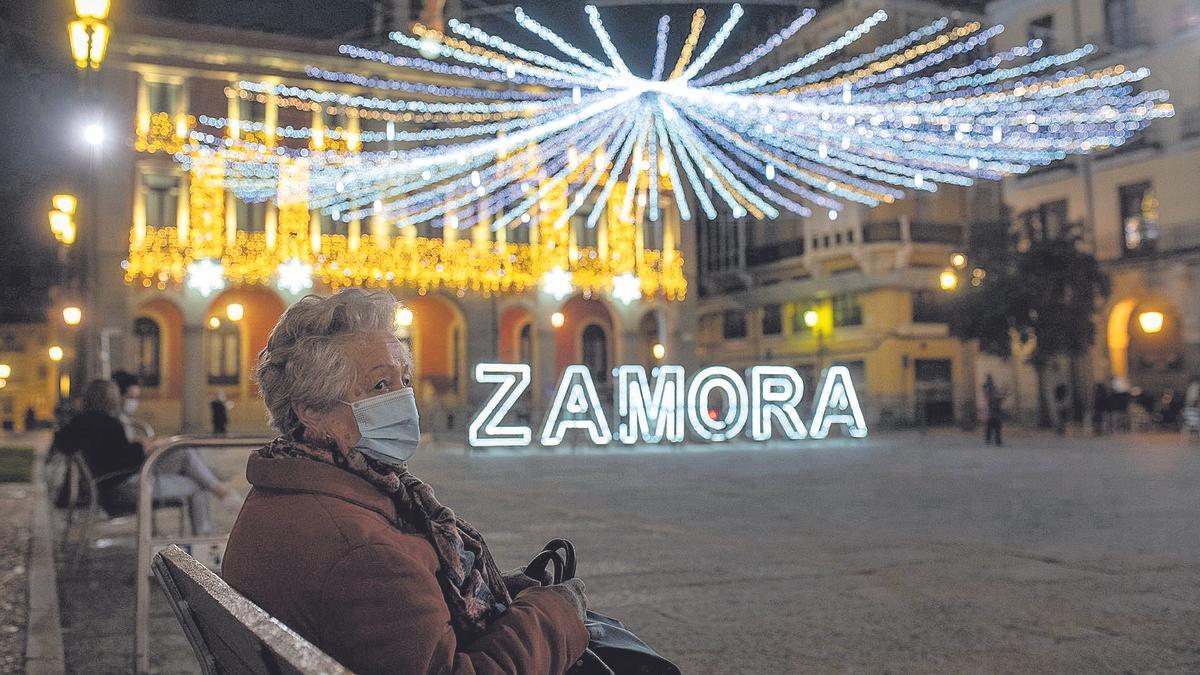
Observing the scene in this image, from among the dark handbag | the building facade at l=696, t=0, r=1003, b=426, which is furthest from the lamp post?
the building facade at l=696, t=0, r=1003, b=426

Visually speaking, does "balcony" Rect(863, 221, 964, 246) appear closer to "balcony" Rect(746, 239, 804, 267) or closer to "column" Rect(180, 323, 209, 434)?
"balcony" Rect(746, 239, 804, 267)

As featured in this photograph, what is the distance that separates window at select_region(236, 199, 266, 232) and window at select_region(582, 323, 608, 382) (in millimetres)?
11302

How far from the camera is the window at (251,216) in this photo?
93.6ft

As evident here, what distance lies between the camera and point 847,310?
122 ft

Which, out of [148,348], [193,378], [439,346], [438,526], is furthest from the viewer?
[439,346]

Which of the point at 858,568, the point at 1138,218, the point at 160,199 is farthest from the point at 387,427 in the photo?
the point at 1138,218

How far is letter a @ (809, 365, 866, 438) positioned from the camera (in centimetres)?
1927

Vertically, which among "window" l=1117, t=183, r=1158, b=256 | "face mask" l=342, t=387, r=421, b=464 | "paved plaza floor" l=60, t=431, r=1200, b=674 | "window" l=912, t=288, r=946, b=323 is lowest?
"paved plaza floor" l=60, t=431, r=1200, b=674

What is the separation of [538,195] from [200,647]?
91.3ft

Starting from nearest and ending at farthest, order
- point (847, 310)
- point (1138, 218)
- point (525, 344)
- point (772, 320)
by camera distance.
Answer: point (1138, 218), point (525, 344), point (847, 310), point (772, 320)

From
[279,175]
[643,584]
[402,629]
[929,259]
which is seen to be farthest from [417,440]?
[929,259]

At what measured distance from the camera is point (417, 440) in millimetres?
2062

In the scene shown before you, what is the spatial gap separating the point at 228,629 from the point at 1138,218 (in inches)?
1258

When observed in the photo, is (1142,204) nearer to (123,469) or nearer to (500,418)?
(500,418)
